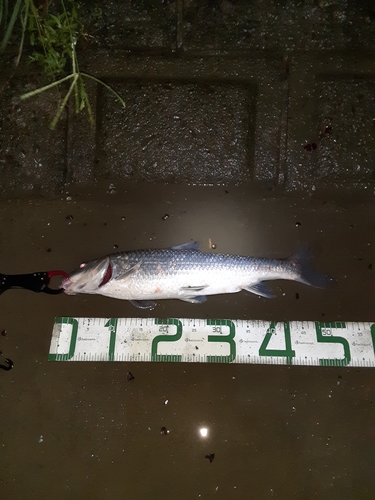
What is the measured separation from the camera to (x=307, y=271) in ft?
10.7

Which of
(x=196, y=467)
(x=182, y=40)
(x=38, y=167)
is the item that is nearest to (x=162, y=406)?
(x=196, y=467)

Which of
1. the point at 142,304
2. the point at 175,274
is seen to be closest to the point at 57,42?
the point at 175,274

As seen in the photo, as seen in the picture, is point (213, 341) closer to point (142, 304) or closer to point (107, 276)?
point (142, 304)

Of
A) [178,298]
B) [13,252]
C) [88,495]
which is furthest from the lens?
[13,252]

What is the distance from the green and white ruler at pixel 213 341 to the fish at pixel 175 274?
29cm

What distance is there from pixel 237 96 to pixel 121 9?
1484 mm

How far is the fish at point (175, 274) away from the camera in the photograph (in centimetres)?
312

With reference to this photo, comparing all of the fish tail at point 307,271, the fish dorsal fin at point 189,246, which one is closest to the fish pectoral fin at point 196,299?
the fish dorsal fin at point 189,246

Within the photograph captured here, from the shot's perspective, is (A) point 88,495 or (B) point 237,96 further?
(B) point 237,96

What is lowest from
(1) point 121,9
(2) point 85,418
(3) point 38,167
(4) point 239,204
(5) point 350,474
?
(5) point 350,474

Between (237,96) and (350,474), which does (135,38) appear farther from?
(350,474)

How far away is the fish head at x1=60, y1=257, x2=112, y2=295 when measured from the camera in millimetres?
3121

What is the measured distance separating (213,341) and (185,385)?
0.45 meters

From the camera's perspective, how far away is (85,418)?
3107 mm
